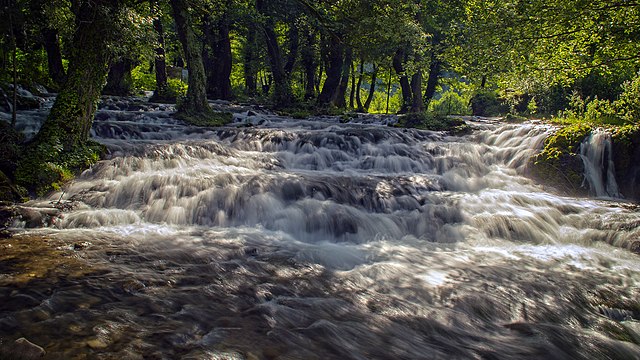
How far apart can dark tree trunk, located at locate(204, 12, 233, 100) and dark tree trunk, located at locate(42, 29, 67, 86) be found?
7766mm

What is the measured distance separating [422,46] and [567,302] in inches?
533

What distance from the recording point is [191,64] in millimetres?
16422

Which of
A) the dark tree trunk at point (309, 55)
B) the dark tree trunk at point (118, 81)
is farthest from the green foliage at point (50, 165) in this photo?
the dark tree trunk at point (309, 55)

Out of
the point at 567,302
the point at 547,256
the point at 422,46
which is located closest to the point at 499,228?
the point at 547,256

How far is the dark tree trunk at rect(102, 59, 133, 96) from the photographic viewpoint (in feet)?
74.1

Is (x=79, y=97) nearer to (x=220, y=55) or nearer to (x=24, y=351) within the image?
(x=24, y=351)

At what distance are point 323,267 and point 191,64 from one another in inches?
549

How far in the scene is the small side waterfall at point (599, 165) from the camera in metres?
10.0

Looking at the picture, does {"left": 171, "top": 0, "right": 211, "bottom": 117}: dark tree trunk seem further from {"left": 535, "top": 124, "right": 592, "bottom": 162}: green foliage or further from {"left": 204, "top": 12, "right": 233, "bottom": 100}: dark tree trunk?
{"left": 535, "top": 124, "right": 592, "bottom": 162}: green foliage

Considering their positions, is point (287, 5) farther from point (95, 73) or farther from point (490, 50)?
point (95, 73)

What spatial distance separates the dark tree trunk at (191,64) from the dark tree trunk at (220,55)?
5505mm

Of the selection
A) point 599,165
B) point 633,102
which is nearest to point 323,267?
point 599,165

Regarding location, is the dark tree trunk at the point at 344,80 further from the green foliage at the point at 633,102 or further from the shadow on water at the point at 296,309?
the shadow on water at the point at 296,309

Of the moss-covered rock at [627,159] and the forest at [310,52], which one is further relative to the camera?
the moss-covered rock at [627,159]
